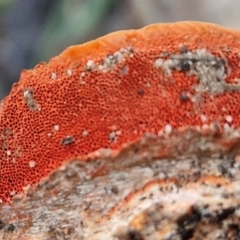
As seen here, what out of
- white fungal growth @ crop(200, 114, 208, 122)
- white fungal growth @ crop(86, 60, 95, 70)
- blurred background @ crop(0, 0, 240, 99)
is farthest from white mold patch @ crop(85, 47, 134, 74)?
blurred background @ crop(0, 0, 240, 99)

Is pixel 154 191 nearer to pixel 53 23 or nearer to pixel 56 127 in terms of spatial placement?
pixel 56 127

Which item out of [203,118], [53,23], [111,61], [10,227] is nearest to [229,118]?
[203,118]

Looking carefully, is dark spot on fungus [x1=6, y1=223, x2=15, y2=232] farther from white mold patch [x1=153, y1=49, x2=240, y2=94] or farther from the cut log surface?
white mold patch [x1=153, y1=49, x2=240, y2=94]

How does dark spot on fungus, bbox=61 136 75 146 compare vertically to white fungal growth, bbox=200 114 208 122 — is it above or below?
above

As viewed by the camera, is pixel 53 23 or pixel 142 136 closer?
pixel 142 136

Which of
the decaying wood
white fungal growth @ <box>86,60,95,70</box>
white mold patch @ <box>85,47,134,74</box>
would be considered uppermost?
white fungal growth @ <box>86,60,95,70</box>

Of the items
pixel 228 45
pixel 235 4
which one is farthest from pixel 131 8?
pixel 228 45

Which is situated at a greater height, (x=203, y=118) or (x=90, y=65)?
(x=90, y=65)
